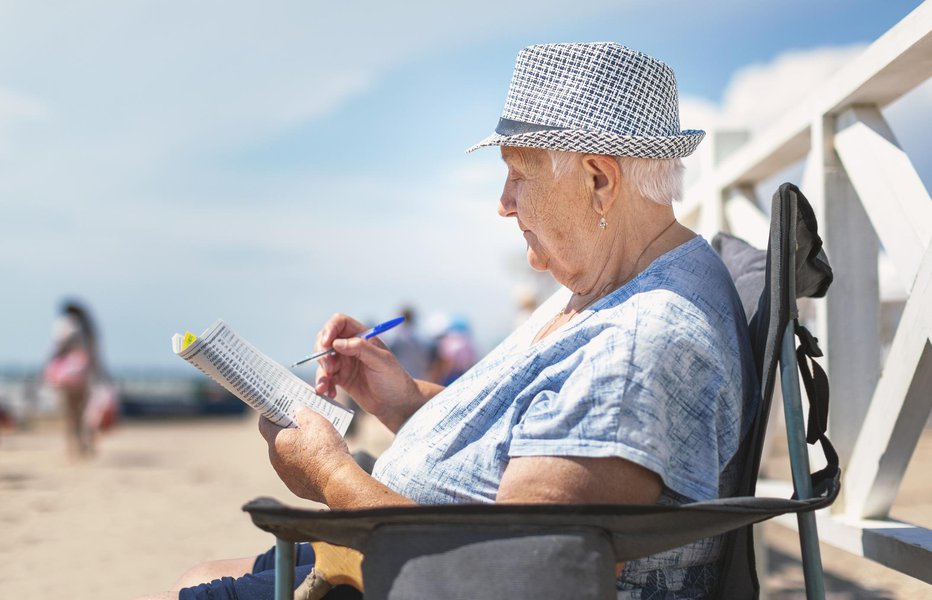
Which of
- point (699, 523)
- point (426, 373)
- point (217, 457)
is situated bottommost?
point (217, 457)

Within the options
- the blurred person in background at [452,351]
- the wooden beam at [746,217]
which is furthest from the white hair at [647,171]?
the blurred person in background at [452,351]

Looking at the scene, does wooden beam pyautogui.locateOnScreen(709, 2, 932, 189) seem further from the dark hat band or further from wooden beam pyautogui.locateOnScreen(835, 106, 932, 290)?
the dark hat band

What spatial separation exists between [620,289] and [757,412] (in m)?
0.36

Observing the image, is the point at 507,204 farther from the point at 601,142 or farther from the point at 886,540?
the point at 886,540

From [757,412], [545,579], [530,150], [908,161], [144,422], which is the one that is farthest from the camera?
[144,422]

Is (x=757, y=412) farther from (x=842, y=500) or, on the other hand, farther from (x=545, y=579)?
(x=842, y=500)

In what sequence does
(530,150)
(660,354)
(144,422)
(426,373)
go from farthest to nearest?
(144,422)
(426,373)
(530,150)
(660,354)

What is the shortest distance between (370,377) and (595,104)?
1125mm

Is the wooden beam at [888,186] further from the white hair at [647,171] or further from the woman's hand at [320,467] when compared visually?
the woman's hand at [320,467]

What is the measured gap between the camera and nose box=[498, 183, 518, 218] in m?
1.91

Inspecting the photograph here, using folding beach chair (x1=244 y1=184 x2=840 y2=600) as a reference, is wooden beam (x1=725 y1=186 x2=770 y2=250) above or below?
above

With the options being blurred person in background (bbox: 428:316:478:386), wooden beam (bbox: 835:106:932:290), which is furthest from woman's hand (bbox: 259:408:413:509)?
blurred person in background (bbox: 428:316:478:386)

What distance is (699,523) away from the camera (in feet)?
4.49

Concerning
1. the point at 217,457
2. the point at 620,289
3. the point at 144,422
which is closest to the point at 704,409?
the point at 620,289
